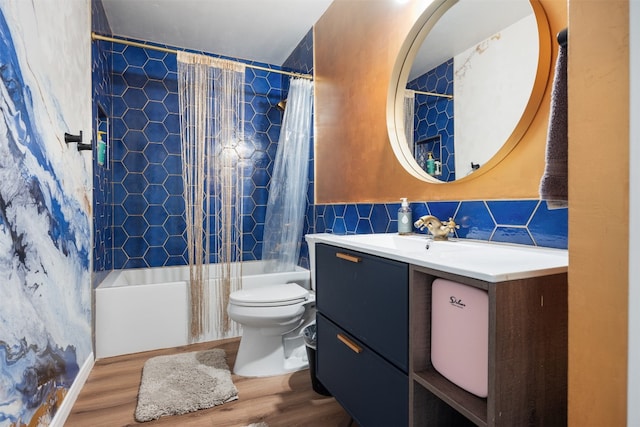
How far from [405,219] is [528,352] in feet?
3.06

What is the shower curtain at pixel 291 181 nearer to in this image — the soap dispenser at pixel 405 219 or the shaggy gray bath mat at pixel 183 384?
the shaggy gray bath mat at pixel 183 384

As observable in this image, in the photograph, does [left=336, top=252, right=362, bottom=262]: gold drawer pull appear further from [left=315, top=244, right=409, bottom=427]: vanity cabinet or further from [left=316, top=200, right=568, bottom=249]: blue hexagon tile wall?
[left=316, top=200, right=568, bottom=249]: blue hexagon tile wall

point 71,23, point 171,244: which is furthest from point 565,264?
point 171,244

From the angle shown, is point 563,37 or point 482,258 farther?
point 482,258

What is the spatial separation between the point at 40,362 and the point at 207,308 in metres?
1.27

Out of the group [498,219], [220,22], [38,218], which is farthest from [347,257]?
[220,22]

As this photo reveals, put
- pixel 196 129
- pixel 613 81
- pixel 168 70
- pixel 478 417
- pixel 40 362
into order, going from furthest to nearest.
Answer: pixel 168 70 < pixel 196 129 < pixel 40 362 < pixel 478 417 < pixel 613 81

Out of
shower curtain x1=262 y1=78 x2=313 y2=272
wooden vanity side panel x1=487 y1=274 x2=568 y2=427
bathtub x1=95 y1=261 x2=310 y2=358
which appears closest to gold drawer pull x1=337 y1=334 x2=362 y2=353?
wooden vanity side panel x1=487 y1=274 x2=568 y2=427

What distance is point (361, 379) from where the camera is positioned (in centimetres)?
117

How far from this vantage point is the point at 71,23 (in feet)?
5.56

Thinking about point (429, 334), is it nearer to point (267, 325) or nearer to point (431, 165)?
point (431, 165)

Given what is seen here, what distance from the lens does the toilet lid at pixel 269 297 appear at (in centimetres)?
191

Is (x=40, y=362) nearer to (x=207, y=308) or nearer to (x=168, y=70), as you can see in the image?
(x=207, y=308)

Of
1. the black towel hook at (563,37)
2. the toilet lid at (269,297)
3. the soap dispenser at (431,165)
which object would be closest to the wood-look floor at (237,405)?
the toilet lid at (269,297)
